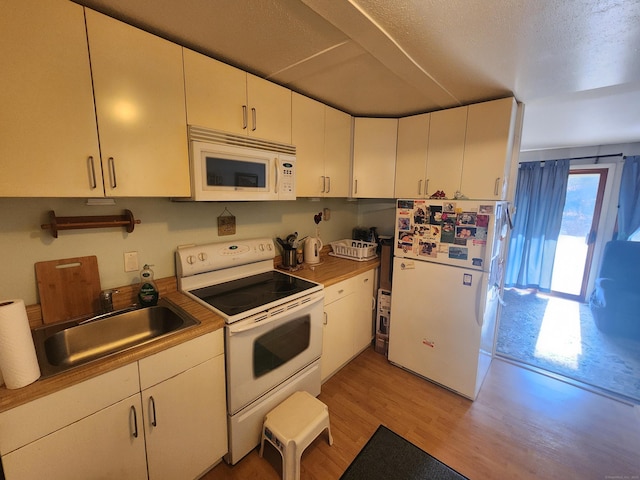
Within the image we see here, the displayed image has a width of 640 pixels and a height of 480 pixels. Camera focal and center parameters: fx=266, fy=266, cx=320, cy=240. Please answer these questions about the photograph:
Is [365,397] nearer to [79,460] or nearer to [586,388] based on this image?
[79,460]

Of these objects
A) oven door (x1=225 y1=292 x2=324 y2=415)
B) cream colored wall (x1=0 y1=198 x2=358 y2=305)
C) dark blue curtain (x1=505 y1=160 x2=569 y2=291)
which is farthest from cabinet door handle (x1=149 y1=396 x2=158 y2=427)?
dark blue curtain (x1=505 y1=160 x2=569 y2=291)

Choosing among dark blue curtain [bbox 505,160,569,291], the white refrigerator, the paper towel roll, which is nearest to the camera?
the paper towel roll

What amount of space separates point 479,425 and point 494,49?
2342 millimetres

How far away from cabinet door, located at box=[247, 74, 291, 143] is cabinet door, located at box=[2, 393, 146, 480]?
5.19ft

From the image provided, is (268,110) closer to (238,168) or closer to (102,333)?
(238,168)

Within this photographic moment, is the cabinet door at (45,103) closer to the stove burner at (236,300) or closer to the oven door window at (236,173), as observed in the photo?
the oven door window at (236,173)

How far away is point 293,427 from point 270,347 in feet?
1.43

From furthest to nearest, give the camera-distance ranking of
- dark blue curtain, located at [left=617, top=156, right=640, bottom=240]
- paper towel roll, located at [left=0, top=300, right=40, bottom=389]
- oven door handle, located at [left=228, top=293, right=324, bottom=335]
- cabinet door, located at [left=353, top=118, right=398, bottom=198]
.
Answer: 1. dark blue curtain, located at [left=617, top=156, right=640, bottom=240]
2. cabinet door, located at [left=353, top=118, right=398, bottom=198]
3. oven door handle, located at [left=228, top=293, right=324, bottom=335]
4. paper towel roll, located at [left=0, top=300, right=40, bottom=389]

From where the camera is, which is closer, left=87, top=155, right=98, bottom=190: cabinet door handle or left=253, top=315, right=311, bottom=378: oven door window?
left=87, top=155, right=98, bottom=190: cabinet door handle

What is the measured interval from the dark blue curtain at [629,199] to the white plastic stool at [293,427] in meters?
4.64

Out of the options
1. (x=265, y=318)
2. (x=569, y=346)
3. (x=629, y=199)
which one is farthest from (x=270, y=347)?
(x=629, y=199)

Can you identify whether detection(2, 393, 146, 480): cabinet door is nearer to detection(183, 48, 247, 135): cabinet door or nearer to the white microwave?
the white microwave

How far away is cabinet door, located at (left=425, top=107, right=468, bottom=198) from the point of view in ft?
7.14

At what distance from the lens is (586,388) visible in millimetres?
2219
